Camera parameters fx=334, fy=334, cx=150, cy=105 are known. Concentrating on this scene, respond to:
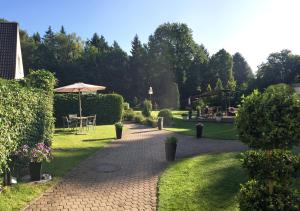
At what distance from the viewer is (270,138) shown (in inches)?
221

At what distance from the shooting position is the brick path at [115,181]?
7355mm

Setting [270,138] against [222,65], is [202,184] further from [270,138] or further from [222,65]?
[222,65]

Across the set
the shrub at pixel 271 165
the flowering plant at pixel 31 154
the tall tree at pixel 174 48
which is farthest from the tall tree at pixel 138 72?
the shrub at pixel 271 165

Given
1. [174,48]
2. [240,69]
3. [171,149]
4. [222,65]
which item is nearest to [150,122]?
[171,149]

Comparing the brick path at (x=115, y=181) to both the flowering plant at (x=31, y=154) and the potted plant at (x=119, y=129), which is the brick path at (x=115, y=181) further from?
the potted plant at (x=119, y=129)

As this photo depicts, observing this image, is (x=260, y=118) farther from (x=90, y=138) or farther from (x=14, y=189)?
(x=90, y=138)

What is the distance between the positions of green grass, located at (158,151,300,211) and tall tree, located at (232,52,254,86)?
215ft

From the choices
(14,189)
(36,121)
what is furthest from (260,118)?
(36,121)

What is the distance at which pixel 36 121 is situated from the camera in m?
10.8

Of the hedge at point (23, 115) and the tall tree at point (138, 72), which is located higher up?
the tall tree at point (138, 72)

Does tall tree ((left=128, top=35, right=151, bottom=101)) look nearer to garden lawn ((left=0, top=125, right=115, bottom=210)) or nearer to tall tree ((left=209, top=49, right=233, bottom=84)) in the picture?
tall tree ((left=209, top=49, right=233, bottom=84))

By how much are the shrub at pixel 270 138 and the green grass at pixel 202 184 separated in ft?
2.32

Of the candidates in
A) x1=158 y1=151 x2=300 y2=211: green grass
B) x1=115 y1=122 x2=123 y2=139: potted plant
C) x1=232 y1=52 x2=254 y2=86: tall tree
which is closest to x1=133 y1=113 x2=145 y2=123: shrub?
x1=115 y1=122 x2=123 y2=139: potted plant

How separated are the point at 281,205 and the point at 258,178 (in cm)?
105
